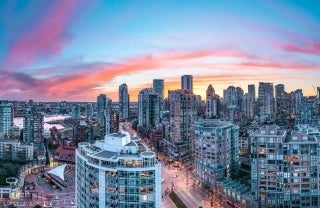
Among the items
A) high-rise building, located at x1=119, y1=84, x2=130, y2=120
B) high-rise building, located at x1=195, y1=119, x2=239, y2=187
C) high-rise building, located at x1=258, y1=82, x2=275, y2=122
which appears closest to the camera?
high-rise building, located at x1=195, y1=119, x2=239, y2=187

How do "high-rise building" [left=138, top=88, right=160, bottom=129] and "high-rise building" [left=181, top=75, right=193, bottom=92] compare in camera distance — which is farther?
"high-rise building" [left=181, top=75, right=193, bottom=92]

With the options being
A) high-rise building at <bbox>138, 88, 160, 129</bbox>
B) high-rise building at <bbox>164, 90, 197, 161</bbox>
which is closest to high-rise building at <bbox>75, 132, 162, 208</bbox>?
high-rise building at <bbox>164, 90, 197, 161</bbox>

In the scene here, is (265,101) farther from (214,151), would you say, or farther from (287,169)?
(287,169)

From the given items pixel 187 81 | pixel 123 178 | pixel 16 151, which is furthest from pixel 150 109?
pixel 123 178

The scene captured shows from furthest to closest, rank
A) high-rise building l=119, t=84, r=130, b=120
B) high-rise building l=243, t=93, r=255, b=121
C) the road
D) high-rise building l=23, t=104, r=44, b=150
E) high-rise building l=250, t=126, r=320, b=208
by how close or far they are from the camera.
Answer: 1. high-rise building l=119, t=84, r=130, b=120
2. high-rise building l=243, t=93, r=255, b=121
3. high-rise building l=23, t=104, r=44, b=150
4. the road
5. high-rise building l=250, t=126, r=320, b=208

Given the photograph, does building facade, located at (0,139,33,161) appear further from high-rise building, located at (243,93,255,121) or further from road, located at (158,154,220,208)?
Answer: high-rise building, located at (243,93,255,121)

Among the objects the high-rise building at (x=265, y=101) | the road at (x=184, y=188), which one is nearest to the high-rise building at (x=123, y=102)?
the high-rise building at (x=265, y=101)

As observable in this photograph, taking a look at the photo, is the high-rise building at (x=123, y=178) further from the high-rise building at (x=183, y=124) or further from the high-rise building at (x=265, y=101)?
the high-rise building at (x=265, y=101)
